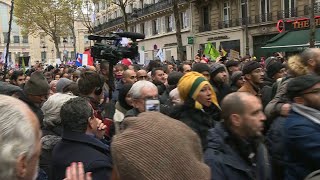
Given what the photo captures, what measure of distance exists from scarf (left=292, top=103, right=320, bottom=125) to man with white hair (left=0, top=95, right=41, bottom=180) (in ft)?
5.97

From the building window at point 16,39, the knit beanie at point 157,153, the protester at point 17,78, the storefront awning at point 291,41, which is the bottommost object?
the knit beanie at point 157,153

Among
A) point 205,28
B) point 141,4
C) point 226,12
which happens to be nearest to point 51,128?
point 226,12

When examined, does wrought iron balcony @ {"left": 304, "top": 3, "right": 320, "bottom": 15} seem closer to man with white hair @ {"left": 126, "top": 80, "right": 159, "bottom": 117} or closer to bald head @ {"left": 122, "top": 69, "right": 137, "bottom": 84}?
bald head @ {"left": 122, "top": 69, "right": 137, "bottom": 84}

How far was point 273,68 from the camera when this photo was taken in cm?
620

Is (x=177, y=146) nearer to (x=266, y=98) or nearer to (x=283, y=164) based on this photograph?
(x=283, y=164)

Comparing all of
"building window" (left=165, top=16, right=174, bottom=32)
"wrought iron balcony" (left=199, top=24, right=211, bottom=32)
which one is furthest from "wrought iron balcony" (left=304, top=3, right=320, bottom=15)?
"building window" (left=165, top=16, right=174, bottom=32)

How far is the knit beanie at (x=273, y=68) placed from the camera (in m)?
6.15

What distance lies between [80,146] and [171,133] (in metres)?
1.40

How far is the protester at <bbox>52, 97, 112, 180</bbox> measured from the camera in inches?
103

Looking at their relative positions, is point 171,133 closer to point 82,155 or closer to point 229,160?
point 229,160

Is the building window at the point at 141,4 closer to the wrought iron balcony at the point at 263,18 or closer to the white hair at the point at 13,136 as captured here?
the wrought iron balcony at the point at 263,18

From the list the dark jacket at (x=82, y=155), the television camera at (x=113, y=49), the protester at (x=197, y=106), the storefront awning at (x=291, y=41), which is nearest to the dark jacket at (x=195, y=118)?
the protester at (x=197, y=106)

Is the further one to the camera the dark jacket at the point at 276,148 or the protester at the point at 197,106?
the protester at the point at 197,106

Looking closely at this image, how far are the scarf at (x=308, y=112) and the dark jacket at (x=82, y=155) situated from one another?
1.32 meters
